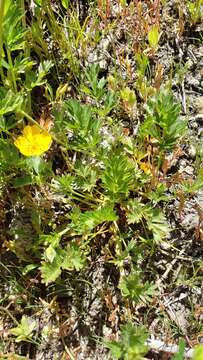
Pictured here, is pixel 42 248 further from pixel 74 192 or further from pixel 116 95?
pixel 116 95

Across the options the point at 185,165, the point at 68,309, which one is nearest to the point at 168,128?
the point at 185,165

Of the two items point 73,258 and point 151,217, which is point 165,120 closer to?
point 151,217

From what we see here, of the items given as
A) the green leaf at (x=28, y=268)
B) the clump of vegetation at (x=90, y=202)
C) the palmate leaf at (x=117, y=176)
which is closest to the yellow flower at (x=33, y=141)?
the clump of vegetation at (x=90, y=202)

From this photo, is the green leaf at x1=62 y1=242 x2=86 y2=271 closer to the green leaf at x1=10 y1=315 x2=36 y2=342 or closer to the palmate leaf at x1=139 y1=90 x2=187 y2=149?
the green leaf at x1=10 y1=315 x2=36 y2=342

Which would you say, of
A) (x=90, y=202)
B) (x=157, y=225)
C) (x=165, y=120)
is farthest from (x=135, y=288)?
(x=165, y=120)

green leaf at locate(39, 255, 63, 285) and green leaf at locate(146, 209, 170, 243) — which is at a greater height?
green leaf at locate(146, 209, 170, 243)

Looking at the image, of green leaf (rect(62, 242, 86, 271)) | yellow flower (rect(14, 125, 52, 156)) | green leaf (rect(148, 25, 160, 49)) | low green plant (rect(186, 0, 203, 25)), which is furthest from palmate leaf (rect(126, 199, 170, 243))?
low green plant (rect(186, 0, 203, 25))
